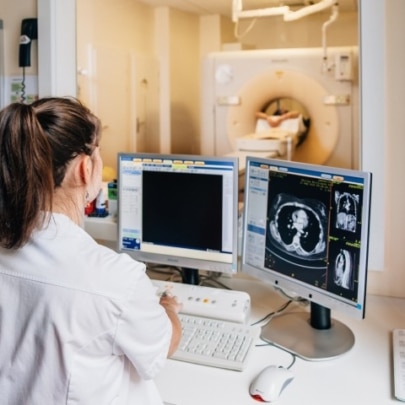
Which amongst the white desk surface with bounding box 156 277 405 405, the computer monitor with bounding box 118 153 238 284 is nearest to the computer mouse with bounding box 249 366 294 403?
the white desk surface with bounding box 156 277 405 405


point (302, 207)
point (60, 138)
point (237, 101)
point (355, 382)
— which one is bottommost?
point (355, 382)

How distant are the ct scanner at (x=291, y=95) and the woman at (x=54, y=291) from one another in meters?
2.12

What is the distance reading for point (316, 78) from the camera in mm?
3016

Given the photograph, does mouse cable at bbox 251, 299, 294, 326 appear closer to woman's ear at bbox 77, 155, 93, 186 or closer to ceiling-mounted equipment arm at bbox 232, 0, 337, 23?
woman's ear at bbox 77, 155, 93, 186

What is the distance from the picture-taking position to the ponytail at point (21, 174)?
769mm

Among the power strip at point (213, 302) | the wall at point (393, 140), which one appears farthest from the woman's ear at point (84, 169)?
the wall at point (393, 140)

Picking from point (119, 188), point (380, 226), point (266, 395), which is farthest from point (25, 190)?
point (380, 226)

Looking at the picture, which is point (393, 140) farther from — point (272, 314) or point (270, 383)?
point (270, 383)

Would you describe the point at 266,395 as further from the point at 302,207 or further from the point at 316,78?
the point at 316,78

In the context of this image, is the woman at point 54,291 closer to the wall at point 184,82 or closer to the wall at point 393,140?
the wall at point 393,140

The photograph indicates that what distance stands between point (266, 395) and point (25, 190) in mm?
608

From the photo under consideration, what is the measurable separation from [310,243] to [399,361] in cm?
32

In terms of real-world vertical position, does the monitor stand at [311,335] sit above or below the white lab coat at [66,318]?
below

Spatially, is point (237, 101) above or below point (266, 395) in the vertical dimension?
above
